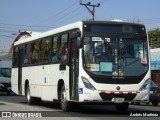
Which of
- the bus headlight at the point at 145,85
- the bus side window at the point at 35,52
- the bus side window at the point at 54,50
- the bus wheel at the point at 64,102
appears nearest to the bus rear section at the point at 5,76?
the bus side window at the point at 35,52

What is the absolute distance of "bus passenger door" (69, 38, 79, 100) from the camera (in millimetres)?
16031

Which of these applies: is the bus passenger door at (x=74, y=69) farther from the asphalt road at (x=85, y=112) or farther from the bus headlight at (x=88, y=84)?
the asphalt road at (x=85, y=112)

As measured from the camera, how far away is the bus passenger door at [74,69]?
16.0 m

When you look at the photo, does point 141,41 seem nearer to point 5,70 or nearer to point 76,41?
point 76,41

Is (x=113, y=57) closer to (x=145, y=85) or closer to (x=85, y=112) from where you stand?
(x=145, y=85)

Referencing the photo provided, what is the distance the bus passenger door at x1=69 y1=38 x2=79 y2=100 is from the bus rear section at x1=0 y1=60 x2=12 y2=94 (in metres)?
20.5

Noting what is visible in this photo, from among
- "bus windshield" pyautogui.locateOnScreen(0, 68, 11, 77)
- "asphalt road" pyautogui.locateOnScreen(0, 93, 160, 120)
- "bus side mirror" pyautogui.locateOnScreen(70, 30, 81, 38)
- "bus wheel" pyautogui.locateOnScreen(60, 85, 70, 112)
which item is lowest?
"asphalt road" pyautogui.locateOnScreen(0, 93, 160, 120)

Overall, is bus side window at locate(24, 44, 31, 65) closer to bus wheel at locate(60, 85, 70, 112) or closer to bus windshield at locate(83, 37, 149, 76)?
bus wheel at locate(60, 85, 70, 112)

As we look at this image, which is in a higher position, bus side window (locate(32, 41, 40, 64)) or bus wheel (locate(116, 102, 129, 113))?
bus side window (locate(32, 41, 40, 64))

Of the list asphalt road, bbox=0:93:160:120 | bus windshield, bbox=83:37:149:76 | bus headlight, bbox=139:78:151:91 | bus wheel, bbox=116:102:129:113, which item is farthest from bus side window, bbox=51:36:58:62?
bus headlight, bbox=139:78:151:91

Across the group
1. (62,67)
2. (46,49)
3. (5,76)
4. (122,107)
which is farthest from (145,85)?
(5,76)

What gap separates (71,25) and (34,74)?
504cm

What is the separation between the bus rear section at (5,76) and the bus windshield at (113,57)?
21.6 metres

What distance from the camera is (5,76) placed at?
3703 centimetres
